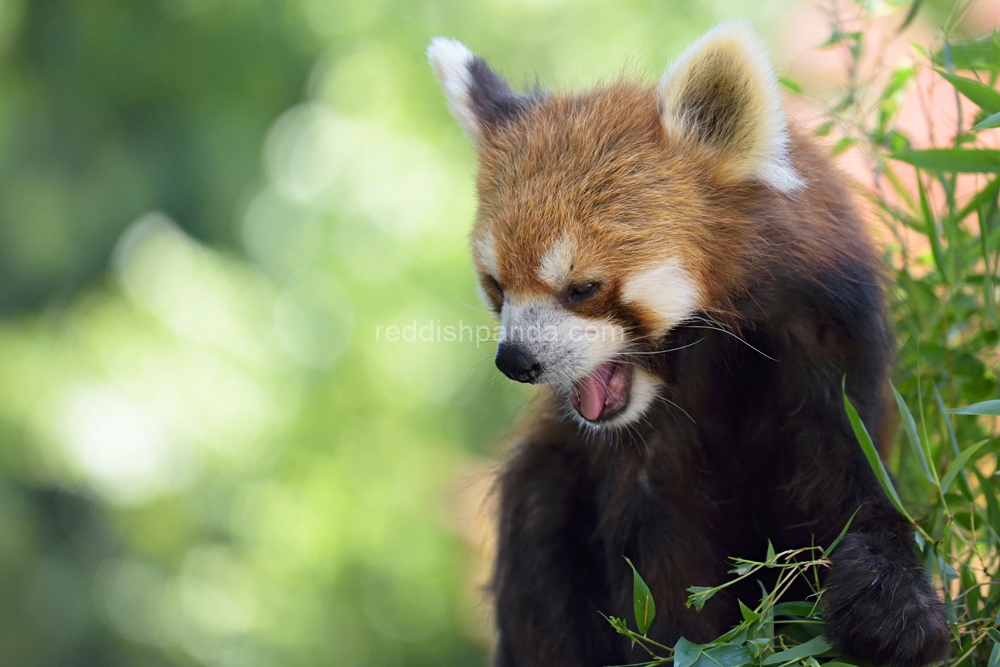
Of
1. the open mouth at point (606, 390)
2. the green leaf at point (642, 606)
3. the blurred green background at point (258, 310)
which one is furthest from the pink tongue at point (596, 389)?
the blurred green background at point (258, 310)

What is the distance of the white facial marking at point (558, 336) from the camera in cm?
142

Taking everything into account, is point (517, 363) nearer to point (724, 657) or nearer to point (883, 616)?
point (724, 657)

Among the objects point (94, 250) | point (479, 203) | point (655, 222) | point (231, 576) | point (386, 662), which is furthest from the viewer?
point (386, 662)

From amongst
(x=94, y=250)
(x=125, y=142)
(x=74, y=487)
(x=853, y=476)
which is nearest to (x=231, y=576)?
(x=74, y=487)

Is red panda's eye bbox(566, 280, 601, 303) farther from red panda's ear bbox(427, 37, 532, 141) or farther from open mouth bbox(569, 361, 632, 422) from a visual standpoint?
red panda's ear bbox(427, 37, 532, 141)

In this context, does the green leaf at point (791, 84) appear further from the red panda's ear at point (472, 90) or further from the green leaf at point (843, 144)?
the red panda's ear at point (472, 90)

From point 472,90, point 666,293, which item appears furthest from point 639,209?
point 472,90

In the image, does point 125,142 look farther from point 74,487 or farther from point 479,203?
point 479,203

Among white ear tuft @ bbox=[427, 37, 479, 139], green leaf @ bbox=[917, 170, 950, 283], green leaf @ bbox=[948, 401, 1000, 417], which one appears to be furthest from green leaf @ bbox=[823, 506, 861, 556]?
white ear tuft @ bbox=[427, 37, 479, 139]

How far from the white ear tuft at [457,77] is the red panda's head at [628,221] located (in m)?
0.22

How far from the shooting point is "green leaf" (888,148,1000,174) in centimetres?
142

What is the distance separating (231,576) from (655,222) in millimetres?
3401

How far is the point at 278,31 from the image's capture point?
408 cm

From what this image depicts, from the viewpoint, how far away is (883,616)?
1250 millimetres
